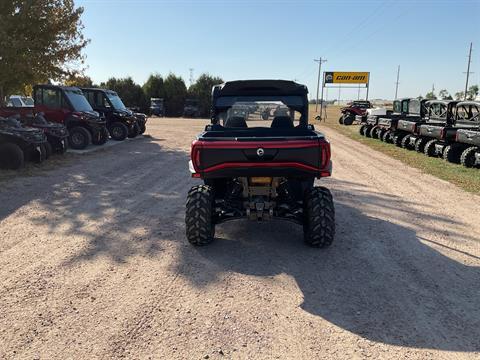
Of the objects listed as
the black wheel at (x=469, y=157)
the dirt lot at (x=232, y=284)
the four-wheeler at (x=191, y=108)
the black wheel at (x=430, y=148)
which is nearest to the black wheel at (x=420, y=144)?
the black wheel at (x=430, y=148)

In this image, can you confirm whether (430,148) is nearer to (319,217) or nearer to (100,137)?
(319,217)

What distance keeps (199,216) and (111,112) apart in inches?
560

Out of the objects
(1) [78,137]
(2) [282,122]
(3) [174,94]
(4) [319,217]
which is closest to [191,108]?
(3) [174,94]

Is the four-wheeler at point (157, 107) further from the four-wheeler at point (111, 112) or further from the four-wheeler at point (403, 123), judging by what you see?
the four-wheeler at point (403, 123)

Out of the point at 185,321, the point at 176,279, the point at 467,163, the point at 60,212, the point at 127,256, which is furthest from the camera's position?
the point at 467,163

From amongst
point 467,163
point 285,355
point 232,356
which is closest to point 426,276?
point 285,355

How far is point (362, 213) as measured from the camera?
22.2 feet

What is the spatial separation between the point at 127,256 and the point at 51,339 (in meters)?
1.70

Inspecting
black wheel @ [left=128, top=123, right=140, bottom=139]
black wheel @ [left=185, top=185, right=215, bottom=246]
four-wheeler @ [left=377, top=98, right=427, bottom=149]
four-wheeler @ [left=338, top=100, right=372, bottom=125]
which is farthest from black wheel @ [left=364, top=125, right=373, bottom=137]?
black wheel @ [left=185, top=185, right=215, bottom=246]

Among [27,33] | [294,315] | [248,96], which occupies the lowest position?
[294,315]

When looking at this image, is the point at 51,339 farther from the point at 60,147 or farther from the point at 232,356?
the point at 60,147

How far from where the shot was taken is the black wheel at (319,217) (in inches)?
185

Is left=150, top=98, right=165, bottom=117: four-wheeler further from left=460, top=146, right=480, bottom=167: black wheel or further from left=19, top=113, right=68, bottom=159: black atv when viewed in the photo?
left=460, top=146, right=480, bottom=167: black wheel

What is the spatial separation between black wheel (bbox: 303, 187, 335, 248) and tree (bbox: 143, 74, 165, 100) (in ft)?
141
